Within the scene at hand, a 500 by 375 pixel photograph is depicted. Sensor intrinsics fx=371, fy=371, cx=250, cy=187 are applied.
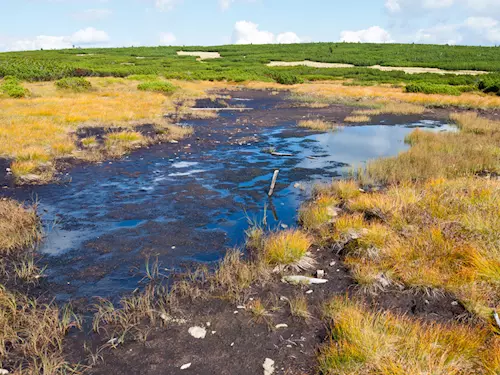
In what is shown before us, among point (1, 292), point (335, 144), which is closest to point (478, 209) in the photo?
point (1, 292)

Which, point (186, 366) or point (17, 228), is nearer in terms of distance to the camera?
A: point (186, 366)

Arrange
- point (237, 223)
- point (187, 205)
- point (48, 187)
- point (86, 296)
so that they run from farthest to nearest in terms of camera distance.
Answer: point (48, 187) → point (187, 205) → point (237, 223) → point (86, 296)

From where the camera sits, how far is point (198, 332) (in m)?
5.02

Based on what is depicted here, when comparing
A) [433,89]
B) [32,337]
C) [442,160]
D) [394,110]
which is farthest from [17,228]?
[433,89]

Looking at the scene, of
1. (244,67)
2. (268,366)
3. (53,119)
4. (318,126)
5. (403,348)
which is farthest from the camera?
(244,67)

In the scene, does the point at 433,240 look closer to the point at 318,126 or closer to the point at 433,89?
the point at 318,126

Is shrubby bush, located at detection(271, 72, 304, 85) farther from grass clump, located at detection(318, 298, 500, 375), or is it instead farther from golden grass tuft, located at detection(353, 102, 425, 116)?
grass clump, located at detection(318, 298, 500, 375)

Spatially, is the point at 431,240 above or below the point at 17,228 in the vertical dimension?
above

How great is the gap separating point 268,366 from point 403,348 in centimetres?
155

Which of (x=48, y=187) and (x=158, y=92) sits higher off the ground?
(x=158, y=92)

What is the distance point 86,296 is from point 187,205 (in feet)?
14.5

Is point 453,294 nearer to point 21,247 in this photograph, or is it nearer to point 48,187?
point 21,247

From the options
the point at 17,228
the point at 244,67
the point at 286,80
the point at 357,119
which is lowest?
the point at 17,228

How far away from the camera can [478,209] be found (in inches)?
294
